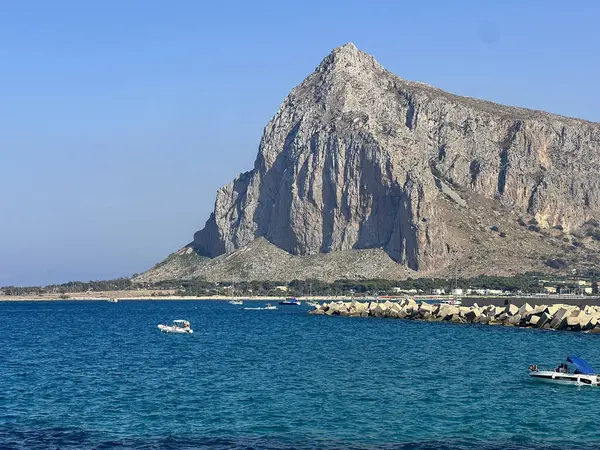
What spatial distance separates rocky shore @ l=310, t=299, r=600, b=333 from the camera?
87250 millimetres

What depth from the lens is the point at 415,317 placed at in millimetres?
114125

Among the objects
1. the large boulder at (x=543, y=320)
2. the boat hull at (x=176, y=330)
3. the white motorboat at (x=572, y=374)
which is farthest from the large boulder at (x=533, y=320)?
the white motorboat at (x=572, y=374)

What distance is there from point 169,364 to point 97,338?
2793cm

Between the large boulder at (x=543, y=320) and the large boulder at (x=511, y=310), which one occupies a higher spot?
the large boulder at (x=511, y=310)

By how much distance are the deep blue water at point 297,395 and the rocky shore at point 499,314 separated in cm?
963

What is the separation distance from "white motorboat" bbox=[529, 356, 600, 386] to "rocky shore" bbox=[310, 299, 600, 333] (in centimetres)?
3547

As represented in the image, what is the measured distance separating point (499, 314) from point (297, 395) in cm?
5904

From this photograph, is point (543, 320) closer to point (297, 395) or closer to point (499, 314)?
point (499, 314)

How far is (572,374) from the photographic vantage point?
49219 millimetres

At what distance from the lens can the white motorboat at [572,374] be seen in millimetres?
48312

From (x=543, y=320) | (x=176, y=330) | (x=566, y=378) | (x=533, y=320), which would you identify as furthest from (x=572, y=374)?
(x=176, y=330)

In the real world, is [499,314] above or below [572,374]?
above

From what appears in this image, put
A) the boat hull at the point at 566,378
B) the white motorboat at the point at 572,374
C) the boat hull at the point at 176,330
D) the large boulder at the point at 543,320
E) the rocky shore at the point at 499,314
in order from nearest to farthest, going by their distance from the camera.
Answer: the boat hull at the point at 566,378 < the white motorboat at the point at 572,374 < the rocky shore at the point at 499,314 < the large boulder at the point at 543,320 < the boat hull at the point at 176,330

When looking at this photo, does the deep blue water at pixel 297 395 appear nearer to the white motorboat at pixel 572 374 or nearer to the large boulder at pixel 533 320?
the white motorboat at pixel 572 374
